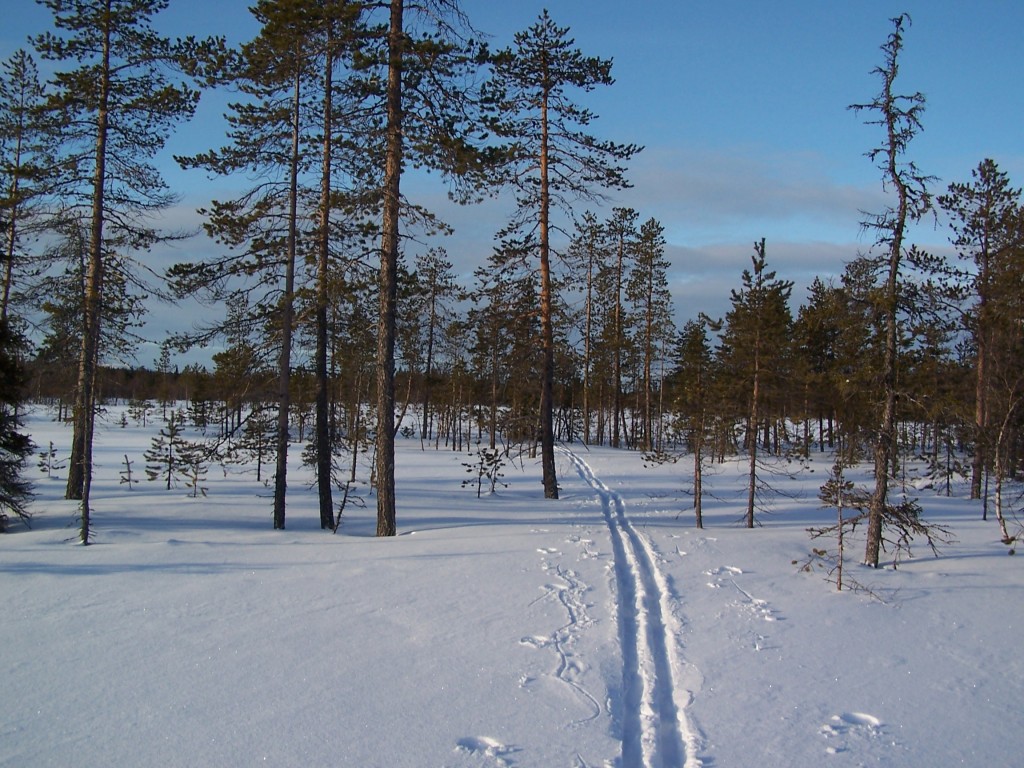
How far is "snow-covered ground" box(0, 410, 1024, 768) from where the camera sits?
4457 millimetres

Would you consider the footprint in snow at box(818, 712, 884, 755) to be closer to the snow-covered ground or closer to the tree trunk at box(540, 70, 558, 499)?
the snow-covered ground

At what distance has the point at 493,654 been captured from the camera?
237 inches

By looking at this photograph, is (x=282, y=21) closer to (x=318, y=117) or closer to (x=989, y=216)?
(x=318, y=117)

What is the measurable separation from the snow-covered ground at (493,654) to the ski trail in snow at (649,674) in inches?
1.0

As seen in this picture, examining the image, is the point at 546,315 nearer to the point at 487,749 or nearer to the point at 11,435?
the point at 11,435

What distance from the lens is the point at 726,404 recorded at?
51.3ft

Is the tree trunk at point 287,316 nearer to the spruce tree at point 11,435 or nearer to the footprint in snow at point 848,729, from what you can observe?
the spruce tree at point 11,435

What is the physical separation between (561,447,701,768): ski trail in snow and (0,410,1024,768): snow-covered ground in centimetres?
3

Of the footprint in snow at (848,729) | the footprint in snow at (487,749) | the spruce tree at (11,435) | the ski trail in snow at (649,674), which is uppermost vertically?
the spruce tree at (11,435)

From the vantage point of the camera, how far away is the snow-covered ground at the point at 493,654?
4.46m

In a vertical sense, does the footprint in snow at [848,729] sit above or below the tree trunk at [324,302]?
below

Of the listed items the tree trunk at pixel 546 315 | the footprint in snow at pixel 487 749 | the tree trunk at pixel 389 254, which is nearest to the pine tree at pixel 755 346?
the tree trunk at pixel 546 315

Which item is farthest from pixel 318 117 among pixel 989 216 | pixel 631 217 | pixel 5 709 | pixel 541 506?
pixel 631 217

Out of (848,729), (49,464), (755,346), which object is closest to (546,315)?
(755,346)
